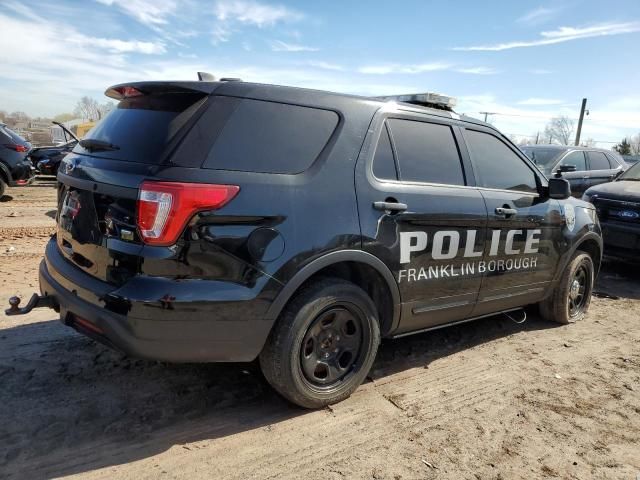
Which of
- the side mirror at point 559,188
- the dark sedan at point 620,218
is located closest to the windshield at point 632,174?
the dark sedan at point 620,218

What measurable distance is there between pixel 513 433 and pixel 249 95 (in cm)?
250

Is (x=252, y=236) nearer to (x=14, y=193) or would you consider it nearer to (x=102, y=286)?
(x=102, y=286)

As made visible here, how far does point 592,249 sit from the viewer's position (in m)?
5.38

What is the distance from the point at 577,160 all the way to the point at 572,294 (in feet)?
21.4

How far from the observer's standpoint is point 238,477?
250cm

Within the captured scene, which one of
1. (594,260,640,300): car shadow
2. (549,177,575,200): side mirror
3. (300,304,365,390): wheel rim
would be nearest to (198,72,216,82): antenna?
(300,304,365,390): wheel rim

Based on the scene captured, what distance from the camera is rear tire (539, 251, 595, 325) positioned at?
4949mm

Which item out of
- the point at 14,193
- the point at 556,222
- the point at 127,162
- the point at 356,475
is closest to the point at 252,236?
the point at 127,162

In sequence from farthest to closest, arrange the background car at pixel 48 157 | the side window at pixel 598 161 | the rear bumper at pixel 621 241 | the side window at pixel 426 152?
the background car at pixel 48 157 → the side window at pixel 598 161 → the rear bumper at pixel 621 241 → the side window at pixel 426 152

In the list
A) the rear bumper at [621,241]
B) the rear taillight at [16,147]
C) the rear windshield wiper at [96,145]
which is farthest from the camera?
the rear taillight at [16,147]

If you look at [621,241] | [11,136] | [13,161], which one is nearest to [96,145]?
[621,241]

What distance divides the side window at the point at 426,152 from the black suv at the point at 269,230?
0.04ft

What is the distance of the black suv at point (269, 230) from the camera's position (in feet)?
8.42

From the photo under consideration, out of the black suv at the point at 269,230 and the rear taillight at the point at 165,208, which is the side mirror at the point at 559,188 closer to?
the black suv at the point at 269,230
